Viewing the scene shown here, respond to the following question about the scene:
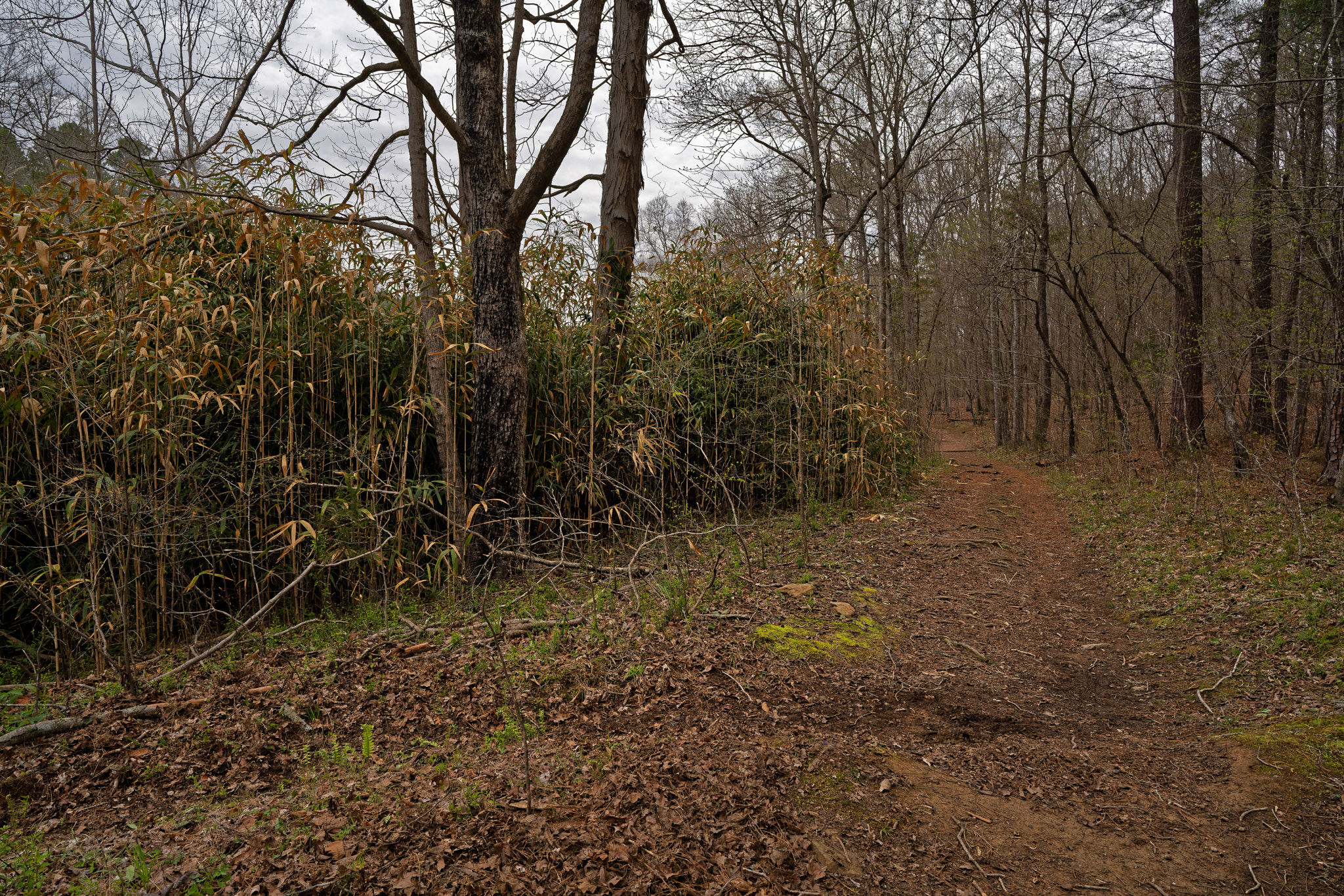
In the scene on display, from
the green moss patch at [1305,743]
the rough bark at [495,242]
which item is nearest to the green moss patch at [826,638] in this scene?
the green moss patch at [1305,743]

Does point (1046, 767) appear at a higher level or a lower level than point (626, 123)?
lower

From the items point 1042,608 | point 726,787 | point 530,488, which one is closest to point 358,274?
point 530,488

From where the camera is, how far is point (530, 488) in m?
4.30

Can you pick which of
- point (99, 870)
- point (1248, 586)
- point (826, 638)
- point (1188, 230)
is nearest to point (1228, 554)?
point (1248, 586)

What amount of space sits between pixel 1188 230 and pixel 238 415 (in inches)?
344

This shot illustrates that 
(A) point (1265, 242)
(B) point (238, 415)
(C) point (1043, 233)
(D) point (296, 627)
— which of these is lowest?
(D) point (296, 627)

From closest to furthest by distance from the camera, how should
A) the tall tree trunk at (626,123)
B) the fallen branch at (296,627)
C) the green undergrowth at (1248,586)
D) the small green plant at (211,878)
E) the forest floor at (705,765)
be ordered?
the small green plant at (211,878) → the forest floor at (705,765) → the green undergrowth at (1248,586) → the fallen branch at (296,627) → the tall tree trunk at (626,123)

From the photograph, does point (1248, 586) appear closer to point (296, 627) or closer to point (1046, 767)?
point (1046, 767)

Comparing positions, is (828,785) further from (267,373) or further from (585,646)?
(267,373)

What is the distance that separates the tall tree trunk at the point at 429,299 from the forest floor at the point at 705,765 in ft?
2.70

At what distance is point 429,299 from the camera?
3609 mm

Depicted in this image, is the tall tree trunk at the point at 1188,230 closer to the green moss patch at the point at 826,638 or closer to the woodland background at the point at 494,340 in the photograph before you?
the woodland background at the point at 494,340

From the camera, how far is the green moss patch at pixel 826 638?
9.26 ft

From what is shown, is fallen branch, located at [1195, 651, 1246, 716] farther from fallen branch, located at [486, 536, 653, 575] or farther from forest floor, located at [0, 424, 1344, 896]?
fallen branch, located at [486, 536, 653, 575]
